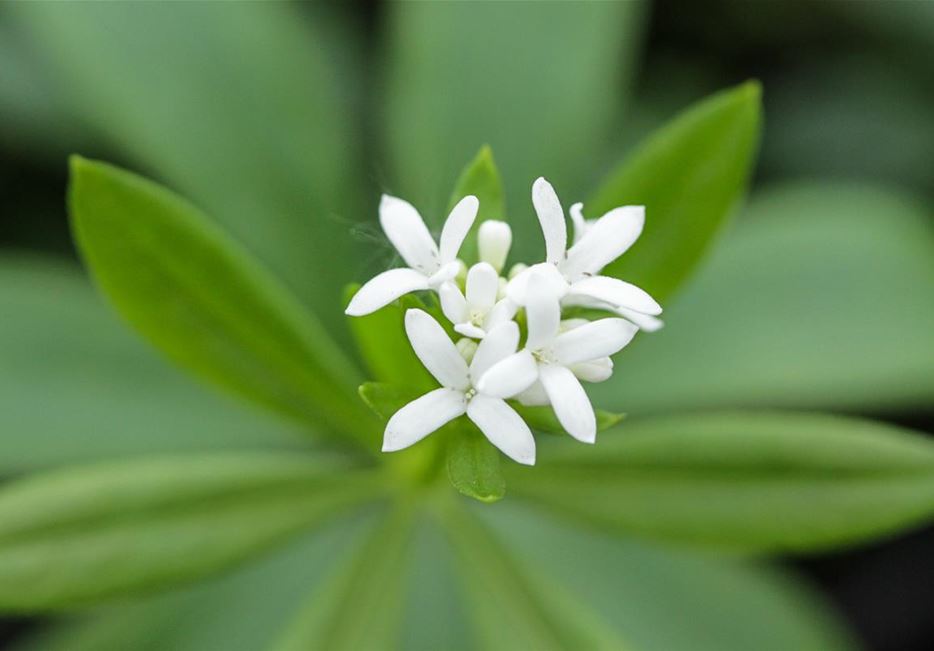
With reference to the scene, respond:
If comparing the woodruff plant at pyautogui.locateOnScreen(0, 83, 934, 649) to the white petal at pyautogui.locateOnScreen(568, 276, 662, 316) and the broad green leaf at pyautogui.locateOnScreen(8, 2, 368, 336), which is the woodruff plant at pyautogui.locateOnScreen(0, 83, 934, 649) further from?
the broad green leaf at pyautogui.locateOnScreen(8, 2, 368, 336)

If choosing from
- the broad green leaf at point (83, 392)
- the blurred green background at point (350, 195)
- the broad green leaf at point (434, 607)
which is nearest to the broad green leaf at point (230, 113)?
the blurred green background at point (350, 195)

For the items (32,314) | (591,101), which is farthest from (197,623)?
(591,101)

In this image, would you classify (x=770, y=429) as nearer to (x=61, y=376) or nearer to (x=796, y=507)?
(x=796, y=507)

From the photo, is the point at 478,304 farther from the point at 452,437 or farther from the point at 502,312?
the point at 452,437

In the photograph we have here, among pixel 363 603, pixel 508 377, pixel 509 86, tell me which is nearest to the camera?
pixel 508 377

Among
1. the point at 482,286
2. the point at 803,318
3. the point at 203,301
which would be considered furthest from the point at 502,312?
the point at 803,318

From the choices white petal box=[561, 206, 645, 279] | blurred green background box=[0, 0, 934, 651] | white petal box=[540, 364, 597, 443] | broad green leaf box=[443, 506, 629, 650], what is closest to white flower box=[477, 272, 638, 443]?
white petal box=[540, 364, 597, 443]
